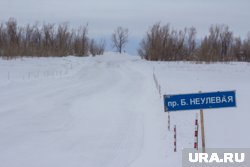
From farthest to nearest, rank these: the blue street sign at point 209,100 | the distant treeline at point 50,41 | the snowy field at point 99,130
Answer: the distant treeline at point 50,41 < the snowy field at point 99,130 < the blue street sign at point 209,100

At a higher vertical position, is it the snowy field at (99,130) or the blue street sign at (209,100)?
the blue street sign at (209,100)

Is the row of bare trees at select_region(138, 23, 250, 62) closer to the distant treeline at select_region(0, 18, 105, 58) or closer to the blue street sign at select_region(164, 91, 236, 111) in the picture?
the distant treeline at select_region(0, 18, 105, 58)

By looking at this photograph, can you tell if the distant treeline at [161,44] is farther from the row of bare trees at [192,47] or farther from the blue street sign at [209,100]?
the blue street sign at [209,100]

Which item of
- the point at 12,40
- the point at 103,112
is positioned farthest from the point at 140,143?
the point at 12,40

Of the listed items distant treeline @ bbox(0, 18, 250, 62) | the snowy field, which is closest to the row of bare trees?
distant treeline @ bbox(0, 18, 250, 62)

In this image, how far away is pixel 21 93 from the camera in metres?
23.2

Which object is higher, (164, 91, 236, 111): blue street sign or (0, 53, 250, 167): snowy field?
(164, 91, 236, 111): blue street sign

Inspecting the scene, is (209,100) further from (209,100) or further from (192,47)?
(192,47)

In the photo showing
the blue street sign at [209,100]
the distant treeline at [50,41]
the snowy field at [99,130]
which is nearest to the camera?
the blue street sign at [209,100]

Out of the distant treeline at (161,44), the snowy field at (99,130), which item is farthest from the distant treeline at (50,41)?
the snowy field at (99,130)

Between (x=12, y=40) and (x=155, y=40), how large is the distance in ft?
89.8

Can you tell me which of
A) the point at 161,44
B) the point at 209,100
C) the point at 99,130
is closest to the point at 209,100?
the point at 209,100

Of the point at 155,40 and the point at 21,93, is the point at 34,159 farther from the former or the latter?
the point at 155,40

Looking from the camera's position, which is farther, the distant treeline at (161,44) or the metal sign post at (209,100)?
the distant treeline at (161,44)
